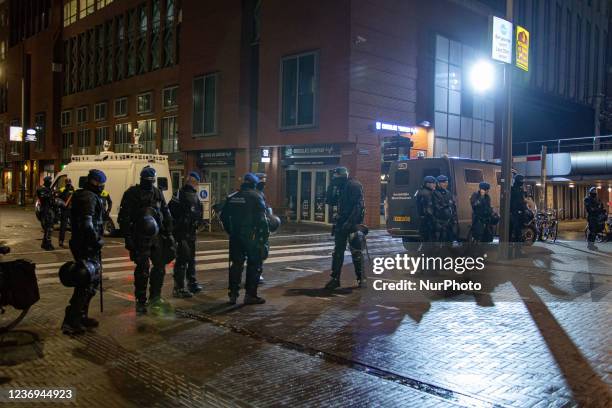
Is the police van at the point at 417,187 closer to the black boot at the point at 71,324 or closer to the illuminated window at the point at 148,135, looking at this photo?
the black boot at the point at 71,324

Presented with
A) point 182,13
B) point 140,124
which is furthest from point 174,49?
point 140,124

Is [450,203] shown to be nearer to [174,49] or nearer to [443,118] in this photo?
[443,118]

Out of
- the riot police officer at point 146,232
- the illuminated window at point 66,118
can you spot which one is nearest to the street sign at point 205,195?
the riot police officer at point 146,232

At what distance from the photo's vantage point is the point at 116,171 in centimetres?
1719

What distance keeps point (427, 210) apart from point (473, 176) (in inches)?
191

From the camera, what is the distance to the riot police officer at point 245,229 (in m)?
7.38

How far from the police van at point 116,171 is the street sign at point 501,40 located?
981 centimetres

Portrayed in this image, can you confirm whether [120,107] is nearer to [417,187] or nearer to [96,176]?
[417,187]

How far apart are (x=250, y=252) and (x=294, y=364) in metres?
2.58

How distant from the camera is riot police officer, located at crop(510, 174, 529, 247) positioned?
13.5 m

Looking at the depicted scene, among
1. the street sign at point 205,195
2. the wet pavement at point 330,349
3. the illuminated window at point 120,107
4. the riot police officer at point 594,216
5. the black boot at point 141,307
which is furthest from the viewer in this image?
the illuminated window at point 120,107

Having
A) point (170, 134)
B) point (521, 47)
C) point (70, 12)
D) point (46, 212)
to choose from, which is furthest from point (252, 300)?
point (70, 12)

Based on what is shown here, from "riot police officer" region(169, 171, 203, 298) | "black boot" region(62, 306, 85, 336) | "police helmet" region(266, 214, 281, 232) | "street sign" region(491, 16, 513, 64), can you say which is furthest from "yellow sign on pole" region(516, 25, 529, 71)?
"black boot" region(62, 306, 85, 336)

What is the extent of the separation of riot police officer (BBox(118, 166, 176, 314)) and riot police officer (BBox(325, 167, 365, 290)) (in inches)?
107
